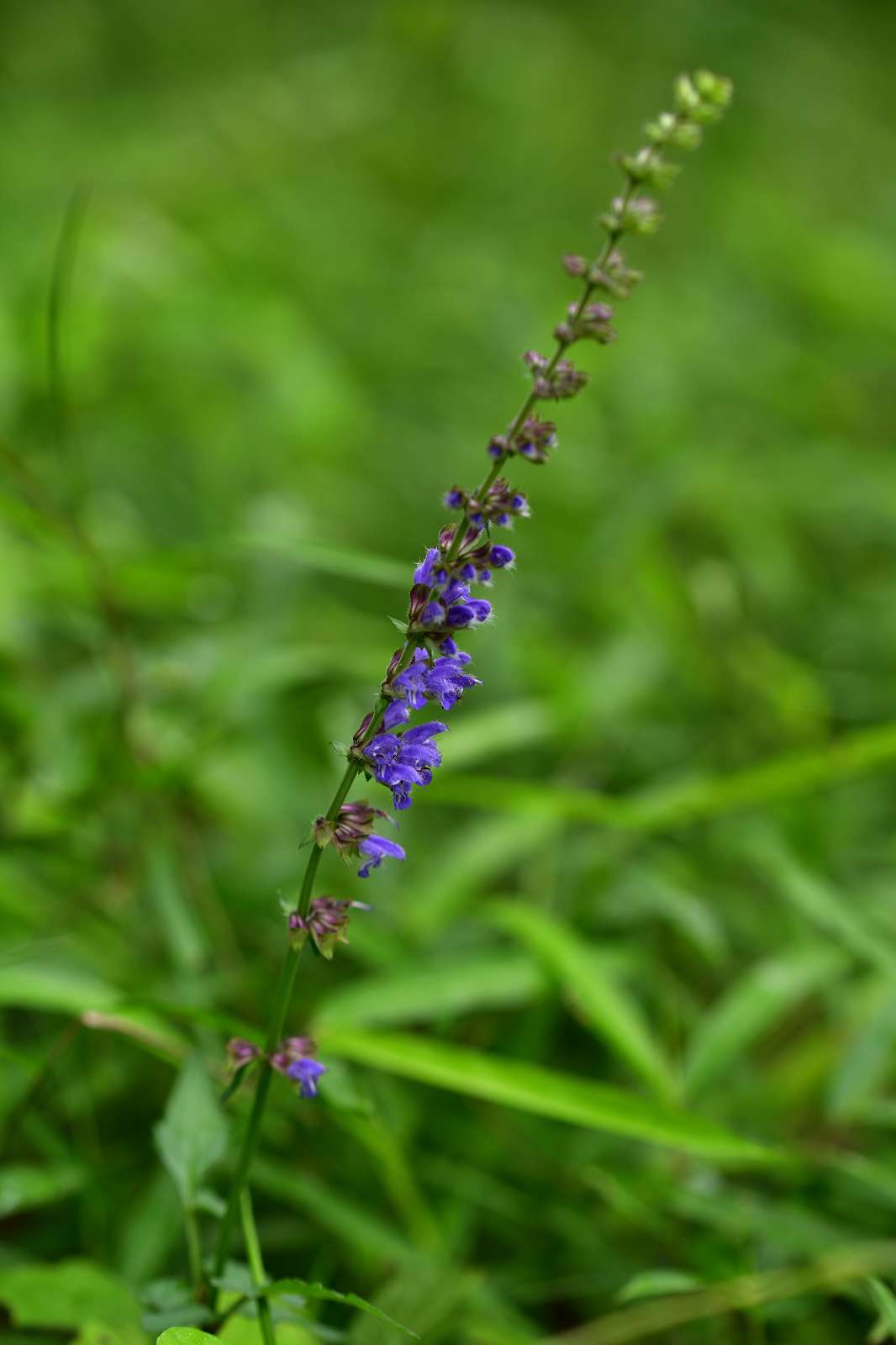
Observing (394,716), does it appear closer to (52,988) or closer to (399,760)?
(399,760)

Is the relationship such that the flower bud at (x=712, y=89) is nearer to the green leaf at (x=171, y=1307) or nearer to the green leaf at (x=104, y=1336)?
the green leaf at (x=171, y=1307)

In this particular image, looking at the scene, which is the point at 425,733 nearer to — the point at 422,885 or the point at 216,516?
the point at 422,885

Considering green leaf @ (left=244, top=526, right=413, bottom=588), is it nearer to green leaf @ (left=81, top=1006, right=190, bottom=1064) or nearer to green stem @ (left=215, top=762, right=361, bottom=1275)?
green stem @ (left=215, top=762, right=361, bottom=1275)

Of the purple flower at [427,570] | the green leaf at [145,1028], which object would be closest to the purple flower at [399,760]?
the purple flower at [427,570]

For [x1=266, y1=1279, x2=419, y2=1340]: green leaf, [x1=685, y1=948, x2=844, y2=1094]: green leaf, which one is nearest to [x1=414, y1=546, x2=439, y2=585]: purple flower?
[x1=266, y1=1279, x2=419, y2=1340]: green leaf

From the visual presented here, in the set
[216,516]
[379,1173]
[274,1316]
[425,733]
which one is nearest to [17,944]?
[379,1173]
